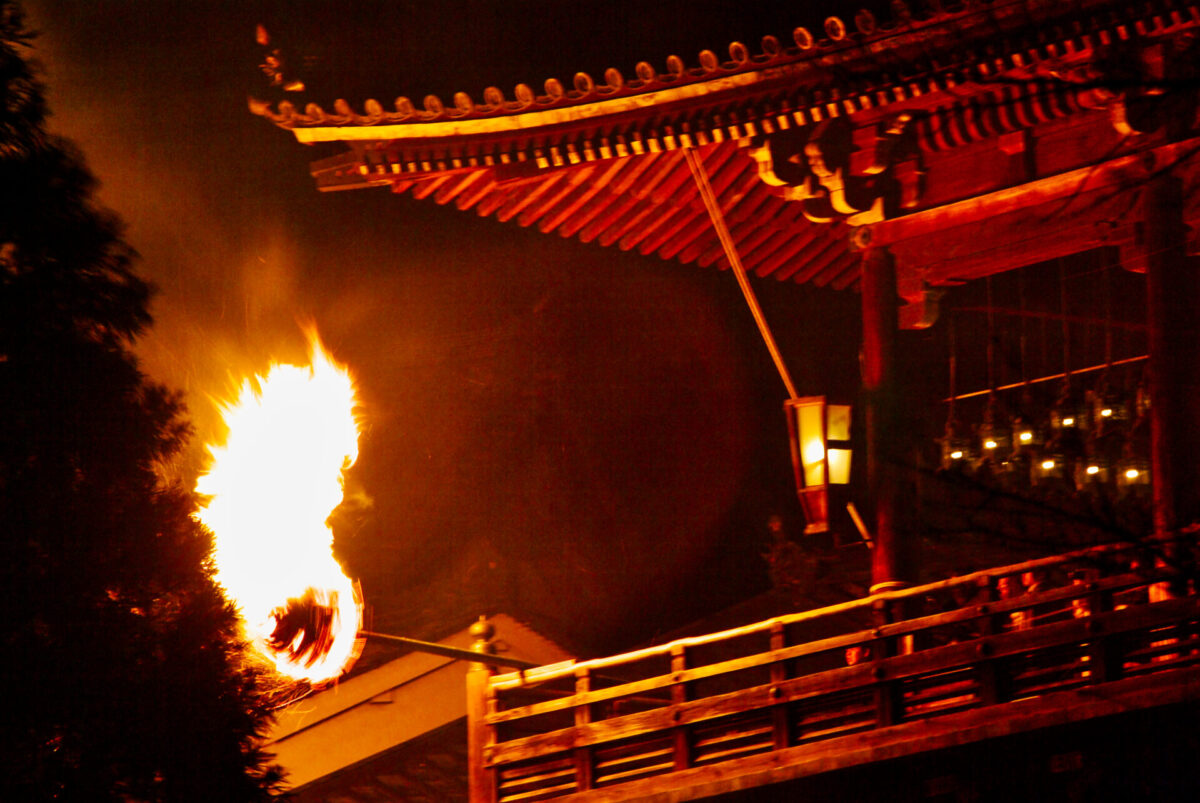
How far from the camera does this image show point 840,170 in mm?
8102

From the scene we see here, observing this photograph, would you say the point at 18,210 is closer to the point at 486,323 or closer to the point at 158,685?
the point at 158,685

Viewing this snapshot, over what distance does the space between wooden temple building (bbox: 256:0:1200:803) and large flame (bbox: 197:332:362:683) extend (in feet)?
4.45

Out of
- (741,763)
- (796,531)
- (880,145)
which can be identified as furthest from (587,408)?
(741,763)

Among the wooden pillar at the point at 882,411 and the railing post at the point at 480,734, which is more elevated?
the wooden pillar at the point at 882,411

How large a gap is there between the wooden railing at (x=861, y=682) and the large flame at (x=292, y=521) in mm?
1358

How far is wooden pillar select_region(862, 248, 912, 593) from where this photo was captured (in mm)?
7805

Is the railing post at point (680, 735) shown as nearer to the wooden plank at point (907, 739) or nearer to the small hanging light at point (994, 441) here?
the wooden plank at point (907, 739)

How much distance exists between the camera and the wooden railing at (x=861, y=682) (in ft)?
19.6

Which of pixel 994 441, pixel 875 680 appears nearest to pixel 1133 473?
pixel 994 441

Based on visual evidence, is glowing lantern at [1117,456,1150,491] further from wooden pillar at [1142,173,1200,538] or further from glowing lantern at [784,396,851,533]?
glowing lantern at [784,396,851,533]

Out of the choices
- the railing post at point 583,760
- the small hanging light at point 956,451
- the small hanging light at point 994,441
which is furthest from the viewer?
the small hanging light at point 956,451

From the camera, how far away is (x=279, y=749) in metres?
10.6

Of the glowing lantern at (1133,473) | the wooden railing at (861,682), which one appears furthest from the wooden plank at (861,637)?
the glowing lantern at (1133,473)

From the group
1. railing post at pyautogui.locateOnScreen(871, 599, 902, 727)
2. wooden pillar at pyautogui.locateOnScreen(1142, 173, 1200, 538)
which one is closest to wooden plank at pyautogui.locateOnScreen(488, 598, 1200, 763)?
railing post at pyautogui.locateOnScreen(871, 599, 902, 727)
